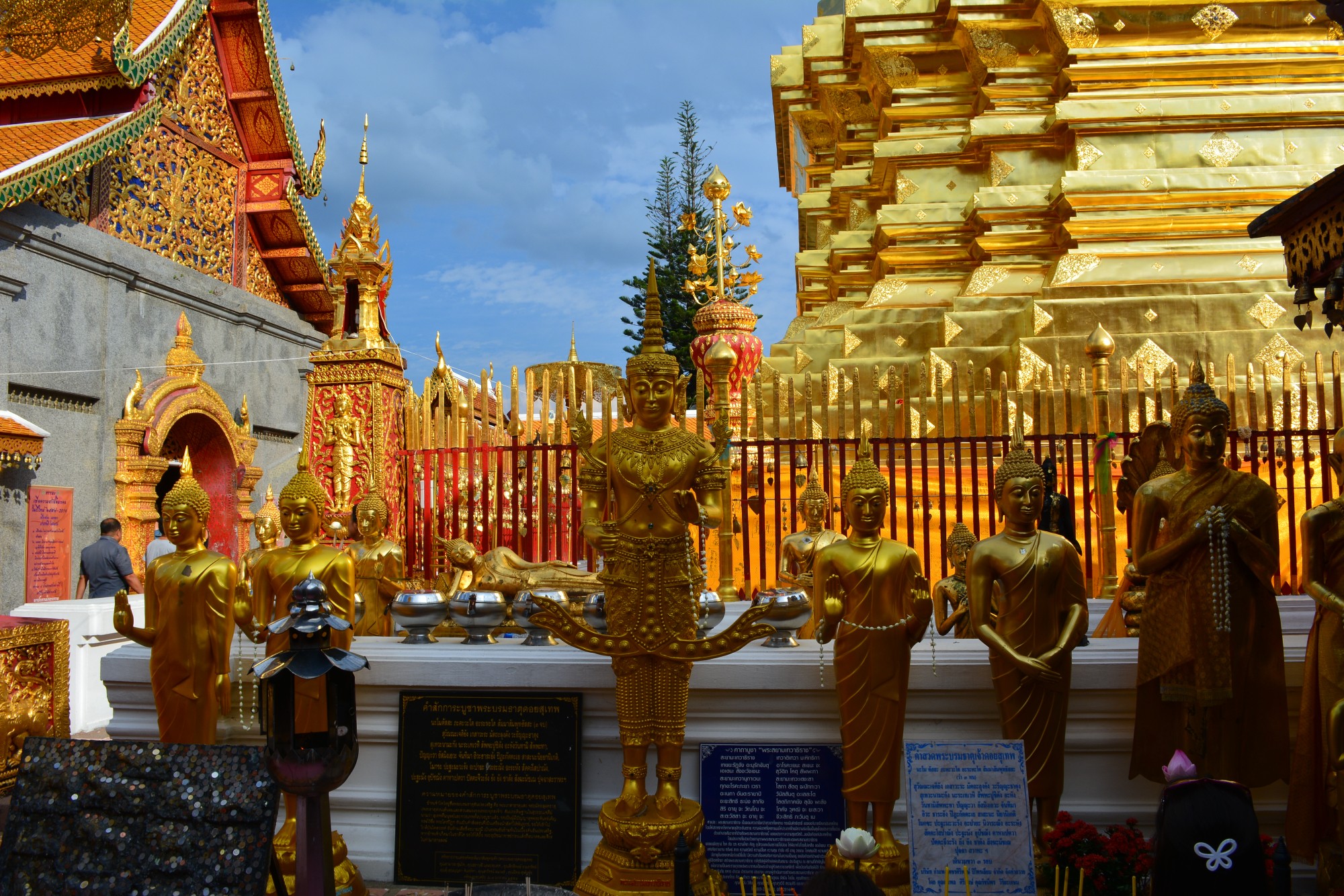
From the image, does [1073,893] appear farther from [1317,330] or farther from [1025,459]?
[1317,330]

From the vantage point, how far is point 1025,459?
139 inches

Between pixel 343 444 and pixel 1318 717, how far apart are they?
580cm

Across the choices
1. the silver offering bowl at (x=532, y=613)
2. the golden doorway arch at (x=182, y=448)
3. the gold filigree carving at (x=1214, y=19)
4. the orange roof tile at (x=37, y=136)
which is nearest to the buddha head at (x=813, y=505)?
the silver offering bowl at (x=532, y=613)

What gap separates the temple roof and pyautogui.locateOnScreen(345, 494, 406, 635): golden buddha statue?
4056mm

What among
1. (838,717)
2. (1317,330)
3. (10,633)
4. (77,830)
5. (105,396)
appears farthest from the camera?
(105,396)

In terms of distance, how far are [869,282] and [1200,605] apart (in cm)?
829

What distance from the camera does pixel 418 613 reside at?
15.2 ft

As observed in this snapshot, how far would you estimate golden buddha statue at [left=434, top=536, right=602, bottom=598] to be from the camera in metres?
5.43

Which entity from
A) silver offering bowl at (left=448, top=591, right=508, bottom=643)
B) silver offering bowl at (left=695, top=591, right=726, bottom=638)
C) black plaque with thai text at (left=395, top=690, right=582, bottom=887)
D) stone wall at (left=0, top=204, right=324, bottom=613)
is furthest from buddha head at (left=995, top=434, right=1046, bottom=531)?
stone wall at (left=0, top=204, right=324, bottom=613)

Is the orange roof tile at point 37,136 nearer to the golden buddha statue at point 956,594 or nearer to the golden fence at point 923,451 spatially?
the golden fence at point 923,451

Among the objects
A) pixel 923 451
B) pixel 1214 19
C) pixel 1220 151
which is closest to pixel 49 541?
pixel 923 451

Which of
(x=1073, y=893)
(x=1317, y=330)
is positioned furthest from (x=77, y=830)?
(x=1317, y=330)

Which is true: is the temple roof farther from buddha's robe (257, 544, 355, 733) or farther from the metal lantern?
the metal lantern

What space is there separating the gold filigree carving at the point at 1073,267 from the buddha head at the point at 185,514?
710 centimetres
